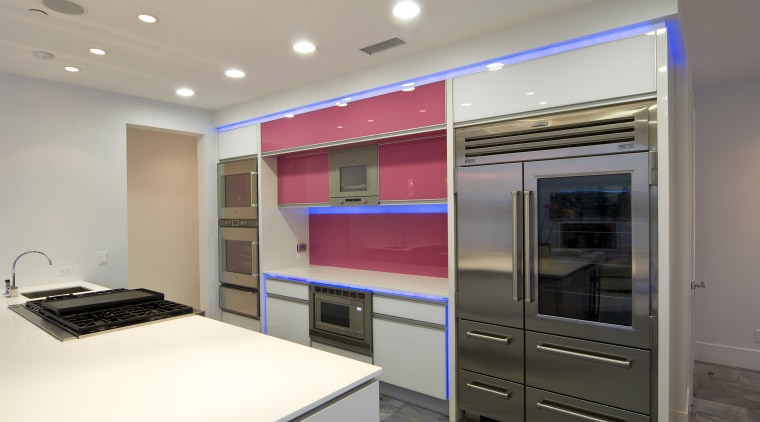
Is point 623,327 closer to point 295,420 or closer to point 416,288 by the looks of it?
point 416,288

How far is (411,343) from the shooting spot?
10.3 feet

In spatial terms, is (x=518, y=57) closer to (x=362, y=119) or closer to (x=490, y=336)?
(x=362, y=119)

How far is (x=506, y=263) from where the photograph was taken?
8.73ft

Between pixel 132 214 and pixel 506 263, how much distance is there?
15.1 feet

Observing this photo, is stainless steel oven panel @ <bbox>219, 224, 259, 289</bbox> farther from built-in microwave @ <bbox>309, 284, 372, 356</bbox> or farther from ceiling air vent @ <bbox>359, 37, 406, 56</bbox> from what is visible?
ceiling air vent @ <bbox>359, 37, 406, 56</bbox>

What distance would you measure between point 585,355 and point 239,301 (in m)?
3.50

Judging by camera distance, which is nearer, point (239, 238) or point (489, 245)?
point (489, 245)

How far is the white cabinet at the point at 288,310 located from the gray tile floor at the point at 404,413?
1.03 meters

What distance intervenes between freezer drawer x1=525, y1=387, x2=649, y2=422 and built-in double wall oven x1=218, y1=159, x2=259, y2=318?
9.41 feet

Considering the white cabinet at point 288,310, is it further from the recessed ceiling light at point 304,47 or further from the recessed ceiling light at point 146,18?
the recessed ceiling light at point 146,18

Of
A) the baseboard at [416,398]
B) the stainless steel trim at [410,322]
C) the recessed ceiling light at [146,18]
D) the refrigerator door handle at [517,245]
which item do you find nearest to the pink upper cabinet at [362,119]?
the refrigerator door handle at [517,245]

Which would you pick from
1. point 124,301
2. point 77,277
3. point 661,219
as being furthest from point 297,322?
point 661,219

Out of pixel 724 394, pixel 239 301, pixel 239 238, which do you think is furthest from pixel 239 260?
pixel 724 394

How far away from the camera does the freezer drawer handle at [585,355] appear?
228 cm
